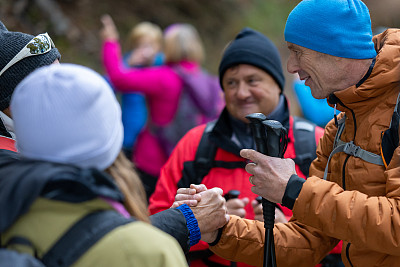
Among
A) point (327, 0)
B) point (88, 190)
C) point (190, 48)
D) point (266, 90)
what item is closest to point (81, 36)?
point (190, 48)

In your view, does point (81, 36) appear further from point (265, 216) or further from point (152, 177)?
point (265, 216)

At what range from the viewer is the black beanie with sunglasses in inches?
94.7

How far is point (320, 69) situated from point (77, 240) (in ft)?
4.79

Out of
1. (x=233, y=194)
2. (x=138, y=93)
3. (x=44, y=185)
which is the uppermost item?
(x=44, y=185)

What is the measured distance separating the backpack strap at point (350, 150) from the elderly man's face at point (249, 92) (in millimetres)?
923

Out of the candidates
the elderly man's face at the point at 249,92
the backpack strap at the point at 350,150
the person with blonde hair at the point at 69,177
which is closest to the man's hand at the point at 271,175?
the backpack strap at the point at 350,150

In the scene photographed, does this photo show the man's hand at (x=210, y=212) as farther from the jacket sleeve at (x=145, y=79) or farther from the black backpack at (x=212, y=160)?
the jacket sleeve at (x=145, y=79)

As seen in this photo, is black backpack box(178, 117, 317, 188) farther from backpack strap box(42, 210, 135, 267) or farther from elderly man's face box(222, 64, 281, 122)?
backpack strap box(42, 210, 135, 267)

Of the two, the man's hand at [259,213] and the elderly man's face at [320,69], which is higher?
the elderly man's face at [320,69]

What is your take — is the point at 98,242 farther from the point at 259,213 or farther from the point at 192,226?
the point at 259,213

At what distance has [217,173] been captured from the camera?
3.04 meters

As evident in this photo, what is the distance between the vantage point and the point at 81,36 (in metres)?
9.75

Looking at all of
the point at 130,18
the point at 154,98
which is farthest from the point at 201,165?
the point at 130,18

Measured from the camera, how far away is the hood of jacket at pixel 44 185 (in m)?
1.39
